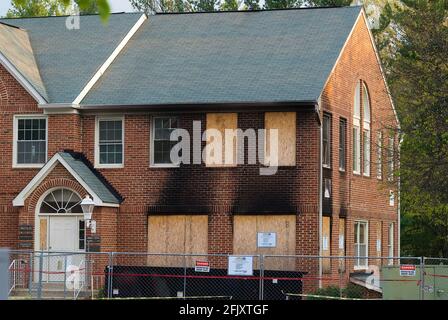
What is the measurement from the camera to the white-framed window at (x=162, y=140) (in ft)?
117

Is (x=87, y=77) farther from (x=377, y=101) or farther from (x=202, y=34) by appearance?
(x=377, y=101)

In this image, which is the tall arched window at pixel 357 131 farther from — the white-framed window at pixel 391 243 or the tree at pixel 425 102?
the white-framed window at pixel 391 243

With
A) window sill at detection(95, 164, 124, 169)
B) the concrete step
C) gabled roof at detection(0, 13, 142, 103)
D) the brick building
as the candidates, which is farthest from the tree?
the concrete step

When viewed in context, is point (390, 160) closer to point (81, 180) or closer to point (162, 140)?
point (162, 140)

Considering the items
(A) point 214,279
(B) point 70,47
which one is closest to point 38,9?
(B) point 70,47

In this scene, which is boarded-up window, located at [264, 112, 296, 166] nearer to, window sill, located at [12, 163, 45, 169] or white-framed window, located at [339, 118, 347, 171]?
white-framed window, located at [339, 118, 347, 171]

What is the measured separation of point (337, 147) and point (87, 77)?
340 inches

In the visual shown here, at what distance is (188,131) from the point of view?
35.5 m

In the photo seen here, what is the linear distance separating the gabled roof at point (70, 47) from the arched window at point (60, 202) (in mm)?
3019

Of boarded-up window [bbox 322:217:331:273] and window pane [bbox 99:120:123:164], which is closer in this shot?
boarded-up window [bbox 322:217:331:273]

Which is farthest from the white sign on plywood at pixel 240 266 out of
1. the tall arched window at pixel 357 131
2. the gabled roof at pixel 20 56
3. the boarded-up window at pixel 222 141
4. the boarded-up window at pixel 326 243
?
the tall arched window at pixel 357 131

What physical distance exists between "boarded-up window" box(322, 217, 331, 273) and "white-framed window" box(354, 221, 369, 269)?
3205mm

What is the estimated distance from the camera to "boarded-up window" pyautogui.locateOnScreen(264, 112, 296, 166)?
34531 mm

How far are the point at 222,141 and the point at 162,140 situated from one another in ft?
6.86
